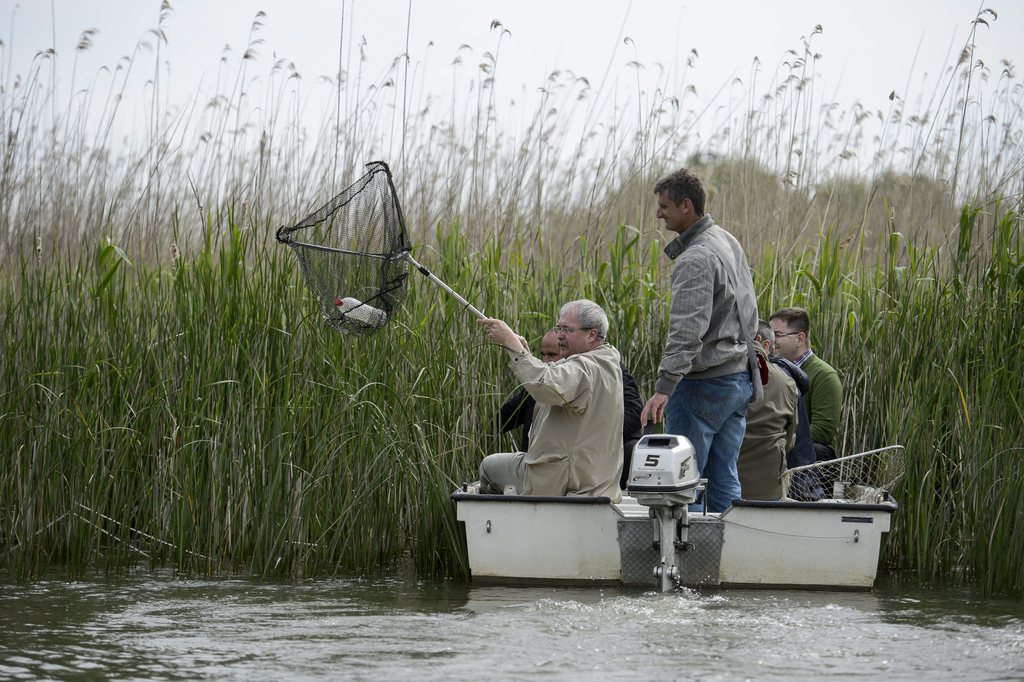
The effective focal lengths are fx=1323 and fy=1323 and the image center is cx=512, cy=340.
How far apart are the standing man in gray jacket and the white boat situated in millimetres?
291

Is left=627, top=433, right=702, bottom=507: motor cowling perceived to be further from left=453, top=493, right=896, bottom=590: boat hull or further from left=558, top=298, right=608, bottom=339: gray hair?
left=558, top=298, right=608, bottom=339: gray hair

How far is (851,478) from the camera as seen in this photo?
6.73 m

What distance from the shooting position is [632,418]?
262 inches

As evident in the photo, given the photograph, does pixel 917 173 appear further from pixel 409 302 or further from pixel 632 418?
pixel 409 302

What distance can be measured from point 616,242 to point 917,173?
2031mm

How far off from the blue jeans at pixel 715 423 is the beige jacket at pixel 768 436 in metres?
0.25

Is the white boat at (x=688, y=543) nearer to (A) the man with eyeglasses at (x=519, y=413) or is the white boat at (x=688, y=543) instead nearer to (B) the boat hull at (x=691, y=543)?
(B) the boat hull at (x=691, y=543)

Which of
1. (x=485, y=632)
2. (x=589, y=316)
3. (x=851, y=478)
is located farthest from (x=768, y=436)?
(x=485, y=632)

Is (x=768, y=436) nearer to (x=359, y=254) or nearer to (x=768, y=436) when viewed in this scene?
(x=768, y=436)

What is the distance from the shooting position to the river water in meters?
4.29

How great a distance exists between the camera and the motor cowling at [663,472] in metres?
5.34

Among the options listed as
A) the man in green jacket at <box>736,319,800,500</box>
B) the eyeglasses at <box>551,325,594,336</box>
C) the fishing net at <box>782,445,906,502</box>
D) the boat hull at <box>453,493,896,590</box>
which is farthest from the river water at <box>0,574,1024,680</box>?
the eyeglasses at <box>551,325,594,336</box>

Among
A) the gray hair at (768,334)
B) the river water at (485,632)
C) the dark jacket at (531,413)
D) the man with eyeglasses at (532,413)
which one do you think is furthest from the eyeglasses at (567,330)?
the river water at (485,632)

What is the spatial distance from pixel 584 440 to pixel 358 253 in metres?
1.31
